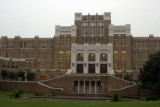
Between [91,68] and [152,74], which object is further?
[91,68]

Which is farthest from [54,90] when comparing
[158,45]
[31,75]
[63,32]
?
[158,45]

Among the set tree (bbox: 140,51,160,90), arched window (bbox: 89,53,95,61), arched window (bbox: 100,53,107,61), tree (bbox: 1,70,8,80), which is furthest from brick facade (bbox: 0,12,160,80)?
tree (bbox: 140,51,160,90)

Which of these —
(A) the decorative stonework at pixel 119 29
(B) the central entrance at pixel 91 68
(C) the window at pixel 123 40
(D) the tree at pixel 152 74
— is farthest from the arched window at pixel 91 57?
(D) the tree at pixel 152 74

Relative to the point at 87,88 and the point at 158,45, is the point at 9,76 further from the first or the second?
the point at 158,45

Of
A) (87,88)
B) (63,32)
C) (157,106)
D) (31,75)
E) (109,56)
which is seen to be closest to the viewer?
(157,106)

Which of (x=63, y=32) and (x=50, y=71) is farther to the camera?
(x=63, y=32)

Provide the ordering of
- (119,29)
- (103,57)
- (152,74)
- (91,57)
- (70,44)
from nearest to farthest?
(152,74) → (103,57) → (91,57) → (119,29) → (70,44)

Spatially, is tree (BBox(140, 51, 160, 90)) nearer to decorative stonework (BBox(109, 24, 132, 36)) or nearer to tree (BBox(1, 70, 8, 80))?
decorative stonework (BBox(109, 24, 132, 36))

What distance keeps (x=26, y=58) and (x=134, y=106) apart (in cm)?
5816

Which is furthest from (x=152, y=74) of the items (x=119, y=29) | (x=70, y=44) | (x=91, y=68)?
(x=70, y=44)

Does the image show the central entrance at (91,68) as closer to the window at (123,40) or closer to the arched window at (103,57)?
the arched window at (103,57)

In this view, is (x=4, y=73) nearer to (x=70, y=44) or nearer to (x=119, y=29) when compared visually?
(x=70, y=44)

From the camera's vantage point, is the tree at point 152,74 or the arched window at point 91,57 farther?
the arched window at point 91,57

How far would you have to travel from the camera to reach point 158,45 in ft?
254
